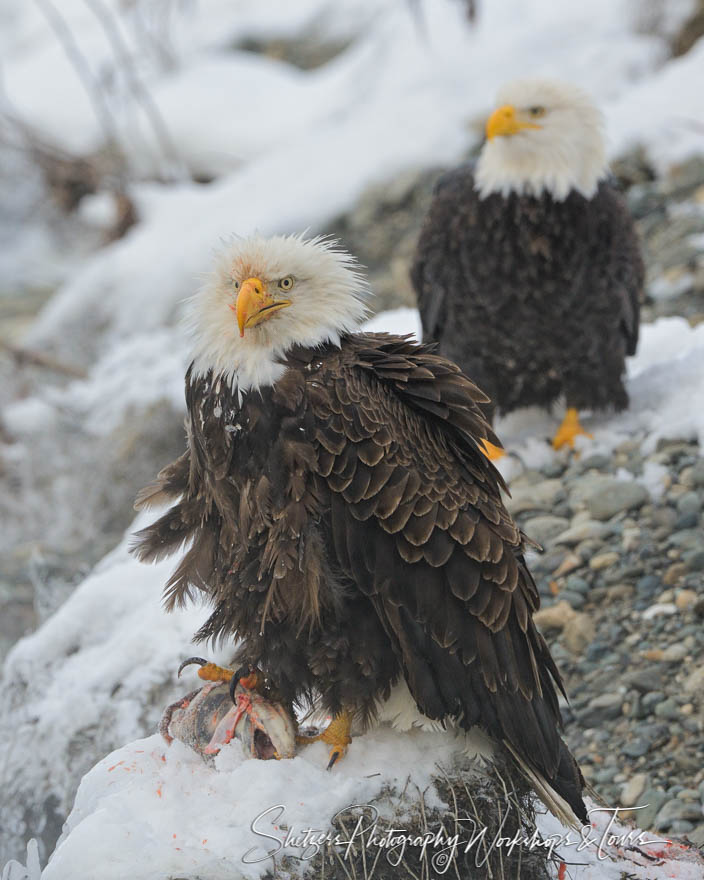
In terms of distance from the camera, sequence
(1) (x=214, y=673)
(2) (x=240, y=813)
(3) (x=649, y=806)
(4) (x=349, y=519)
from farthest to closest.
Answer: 1. (3) (x=649, y=806)
2. (1) (x=214, y=673)
3. (4) (x=349, y=519)
4. (2) (x=240, y=813)

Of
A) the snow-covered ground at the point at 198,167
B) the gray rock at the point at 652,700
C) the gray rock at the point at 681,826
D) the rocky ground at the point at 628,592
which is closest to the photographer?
the gray rock at the point at 681,826

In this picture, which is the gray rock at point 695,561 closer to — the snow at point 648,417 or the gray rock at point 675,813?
the snow at point 648,417

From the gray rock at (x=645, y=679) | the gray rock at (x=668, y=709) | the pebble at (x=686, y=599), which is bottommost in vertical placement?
the gray rock at (x=668, y=709)

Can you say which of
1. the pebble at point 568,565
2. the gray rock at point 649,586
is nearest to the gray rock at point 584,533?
the pebble at point 568,565

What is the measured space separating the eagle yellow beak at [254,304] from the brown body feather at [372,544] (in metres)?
0.15

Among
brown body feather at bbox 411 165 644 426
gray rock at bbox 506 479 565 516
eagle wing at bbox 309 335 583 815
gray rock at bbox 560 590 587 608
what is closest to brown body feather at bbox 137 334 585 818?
eagle wing at bbox 309 335 583 815

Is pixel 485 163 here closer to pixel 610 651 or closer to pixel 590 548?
pixel 590 548

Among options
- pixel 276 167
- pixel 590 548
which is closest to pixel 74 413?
pixel 276 167

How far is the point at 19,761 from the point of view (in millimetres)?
4438

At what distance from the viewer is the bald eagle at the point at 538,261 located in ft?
17.2

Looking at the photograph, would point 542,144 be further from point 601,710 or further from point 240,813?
point 240,813

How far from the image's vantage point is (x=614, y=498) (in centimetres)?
500

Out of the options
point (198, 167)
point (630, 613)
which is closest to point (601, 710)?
point (630, 613)

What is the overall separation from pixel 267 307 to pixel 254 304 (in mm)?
65
